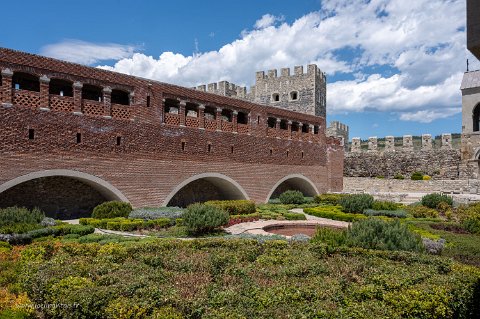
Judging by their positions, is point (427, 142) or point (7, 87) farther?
point (427, 142)

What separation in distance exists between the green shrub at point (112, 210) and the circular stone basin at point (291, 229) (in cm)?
649

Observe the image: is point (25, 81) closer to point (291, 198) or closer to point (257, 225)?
point (257, 225)

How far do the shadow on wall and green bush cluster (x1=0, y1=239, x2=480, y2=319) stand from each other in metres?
7.78

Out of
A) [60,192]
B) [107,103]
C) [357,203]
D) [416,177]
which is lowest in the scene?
[357,203]

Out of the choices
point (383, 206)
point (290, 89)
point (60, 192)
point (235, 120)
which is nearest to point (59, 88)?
point (60, 192)

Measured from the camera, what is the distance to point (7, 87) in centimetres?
1488

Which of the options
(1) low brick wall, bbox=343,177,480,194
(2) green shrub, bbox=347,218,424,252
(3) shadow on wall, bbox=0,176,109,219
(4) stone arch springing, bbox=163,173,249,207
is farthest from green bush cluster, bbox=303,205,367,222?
(1) low brick wall, bbox=343,177,480,194

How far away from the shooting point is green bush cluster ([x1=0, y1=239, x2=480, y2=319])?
5.45 metres

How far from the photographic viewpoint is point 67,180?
17641 mm

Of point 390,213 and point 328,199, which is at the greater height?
point 328,199

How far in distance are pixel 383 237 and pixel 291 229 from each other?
26.1 feet

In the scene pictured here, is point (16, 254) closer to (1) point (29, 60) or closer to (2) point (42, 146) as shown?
(2) point (42, 146)

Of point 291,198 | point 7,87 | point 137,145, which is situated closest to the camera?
point 7,87

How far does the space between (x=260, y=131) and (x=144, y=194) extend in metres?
10.2
